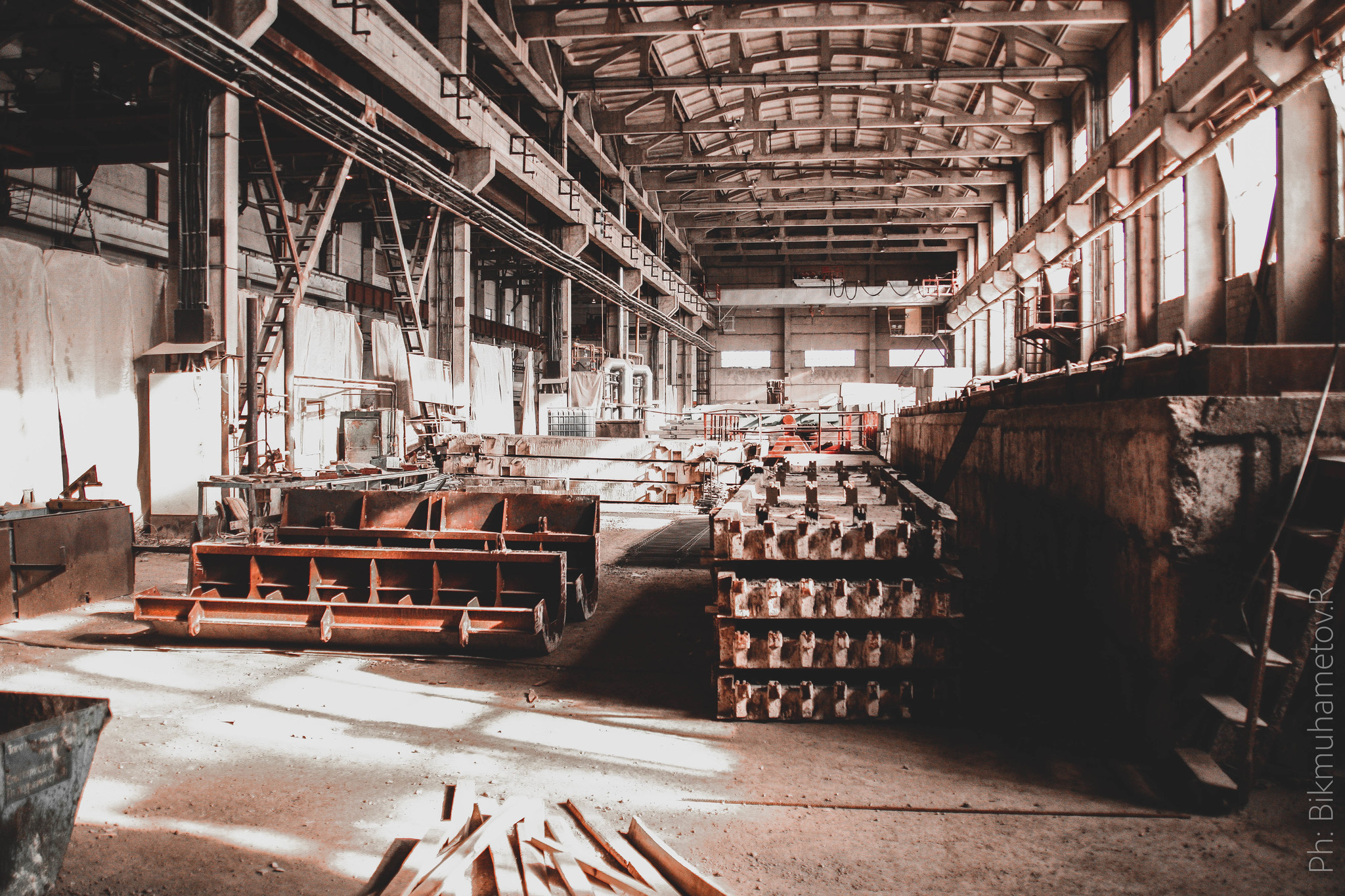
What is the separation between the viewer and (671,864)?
2.67 meters

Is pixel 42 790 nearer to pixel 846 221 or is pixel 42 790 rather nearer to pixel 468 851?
pixel 468 851

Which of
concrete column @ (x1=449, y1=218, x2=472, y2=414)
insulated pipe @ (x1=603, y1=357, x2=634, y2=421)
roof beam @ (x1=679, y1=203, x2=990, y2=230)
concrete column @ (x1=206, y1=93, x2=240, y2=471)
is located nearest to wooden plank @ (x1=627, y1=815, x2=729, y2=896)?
concrete column @ (x1=206, y1=93, x2=240, y2=471)

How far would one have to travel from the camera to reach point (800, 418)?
23906mm

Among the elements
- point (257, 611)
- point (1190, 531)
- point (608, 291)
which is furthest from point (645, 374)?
point (1190, 531)

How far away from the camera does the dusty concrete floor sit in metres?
2.76

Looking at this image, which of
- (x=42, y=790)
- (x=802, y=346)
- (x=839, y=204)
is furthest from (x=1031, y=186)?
(x=42, y=790)

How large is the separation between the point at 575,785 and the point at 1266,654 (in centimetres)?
300

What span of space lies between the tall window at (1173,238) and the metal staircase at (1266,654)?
486 inches

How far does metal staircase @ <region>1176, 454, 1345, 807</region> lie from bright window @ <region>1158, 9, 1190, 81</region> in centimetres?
1285

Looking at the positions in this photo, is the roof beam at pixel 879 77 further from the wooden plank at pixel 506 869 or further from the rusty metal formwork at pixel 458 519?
the wooden plank at pixel 506 869

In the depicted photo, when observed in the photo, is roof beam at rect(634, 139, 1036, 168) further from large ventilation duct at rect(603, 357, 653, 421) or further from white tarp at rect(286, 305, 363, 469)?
white tarp at rect(286, 305, 363, 469)

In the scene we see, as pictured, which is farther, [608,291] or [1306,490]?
[608,291]

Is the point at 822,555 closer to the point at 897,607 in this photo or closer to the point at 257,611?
the point at 897,607

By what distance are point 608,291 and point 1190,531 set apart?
1984 centimetres
